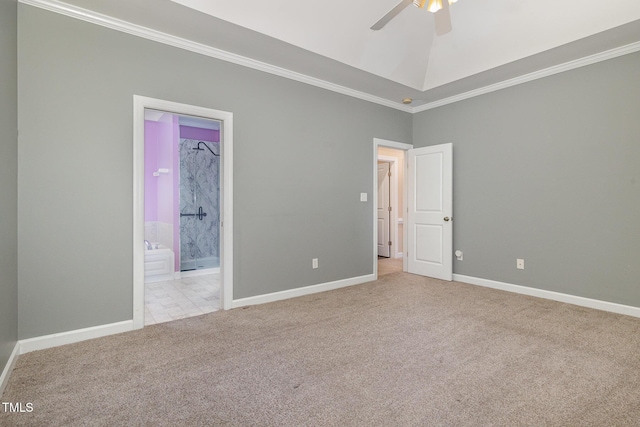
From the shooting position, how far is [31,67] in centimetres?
246

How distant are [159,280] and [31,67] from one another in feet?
11.0

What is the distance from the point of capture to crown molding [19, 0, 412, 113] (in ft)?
8.39

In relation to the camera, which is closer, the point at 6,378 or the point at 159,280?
Answer: the point at 6,378

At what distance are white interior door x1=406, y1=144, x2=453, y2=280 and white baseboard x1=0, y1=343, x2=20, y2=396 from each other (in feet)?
15.5

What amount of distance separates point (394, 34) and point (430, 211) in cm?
259

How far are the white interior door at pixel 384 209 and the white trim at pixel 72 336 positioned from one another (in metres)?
5.29

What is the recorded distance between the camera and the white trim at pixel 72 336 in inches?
96.1

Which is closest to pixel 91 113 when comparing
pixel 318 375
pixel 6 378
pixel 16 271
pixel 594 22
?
pixel 16 271

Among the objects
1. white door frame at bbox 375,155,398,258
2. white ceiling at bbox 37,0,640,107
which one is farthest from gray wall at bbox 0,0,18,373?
white door frame at bbox 375,155,398,258

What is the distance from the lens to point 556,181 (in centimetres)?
375

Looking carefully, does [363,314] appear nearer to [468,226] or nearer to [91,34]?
[468,226]

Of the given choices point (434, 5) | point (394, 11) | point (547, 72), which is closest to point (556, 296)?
point (547, 72)

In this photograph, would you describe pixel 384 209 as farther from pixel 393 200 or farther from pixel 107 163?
pixel 107 163

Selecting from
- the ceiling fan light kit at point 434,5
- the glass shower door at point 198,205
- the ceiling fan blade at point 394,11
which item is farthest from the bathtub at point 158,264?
the ceiling fan light kit at point 434,5
